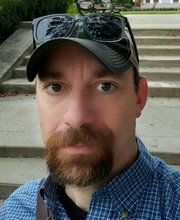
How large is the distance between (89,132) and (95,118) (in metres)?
0.05

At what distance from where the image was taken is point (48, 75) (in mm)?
1409

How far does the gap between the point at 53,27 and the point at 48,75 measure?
0.17 meters

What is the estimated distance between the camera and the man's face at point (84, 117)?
1300mm

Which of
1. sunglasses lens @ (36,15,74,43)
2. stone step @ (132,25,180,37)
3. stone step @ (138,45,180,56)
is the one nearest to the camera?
sunglasses lens @ (36,15,74,43)

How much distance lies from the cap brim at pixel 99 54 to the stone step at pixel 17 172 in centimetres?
243

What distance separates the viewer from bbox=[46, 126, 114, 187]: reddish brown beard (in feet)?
4.25

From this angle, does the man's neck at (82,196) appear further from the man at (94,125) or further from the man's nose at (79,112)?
the man's nose at (79,112)

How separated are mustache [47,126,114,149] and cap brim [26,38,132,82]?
0.19 meters

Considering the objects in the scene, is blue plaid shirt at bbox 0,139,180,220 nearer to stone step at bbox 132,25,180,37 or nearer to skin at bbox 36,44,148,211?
skin at bbox 36,44,148,211

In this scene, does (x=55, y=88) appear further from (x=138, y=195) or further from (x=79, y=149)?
(x=138, y=195)

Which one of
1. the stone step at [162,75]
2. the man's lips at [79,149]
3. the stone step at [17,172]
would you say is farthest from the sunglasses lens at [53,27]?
the stone step at [162,75]

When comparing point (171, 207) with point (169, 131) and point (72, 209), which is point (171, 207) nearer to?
point (72, 209)

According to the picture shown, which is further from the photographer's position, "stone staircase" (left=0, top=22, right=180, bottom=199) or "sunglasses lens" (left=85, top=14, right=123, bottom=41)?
"stone staircase" (left=0, top=22, right=180, bottom=199)

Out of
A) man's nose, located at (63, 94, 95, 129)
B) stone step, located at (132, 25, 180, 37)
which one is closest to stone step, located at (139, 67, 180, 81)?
stone step, located at (132, 25, 180, 37)
